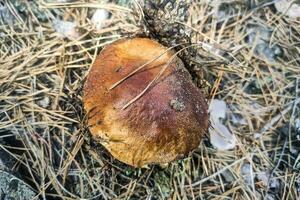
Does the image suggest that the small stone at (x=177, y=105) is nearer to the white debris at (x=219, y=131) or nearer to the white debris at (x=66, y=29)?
the white debris at (x=219, y=131)

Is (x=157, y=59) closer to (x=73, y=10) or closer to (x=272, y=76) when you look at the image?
(x=73, y=10)

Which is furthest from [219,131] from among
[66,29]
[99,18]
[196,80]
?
[66,29]

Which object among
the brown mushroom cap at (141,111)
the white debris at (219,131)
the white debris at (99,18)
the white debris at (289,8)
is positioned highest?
the white debris at (289,8)

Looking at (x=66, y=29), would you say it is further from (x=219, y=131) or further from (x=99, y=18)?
(x=219, y=131)

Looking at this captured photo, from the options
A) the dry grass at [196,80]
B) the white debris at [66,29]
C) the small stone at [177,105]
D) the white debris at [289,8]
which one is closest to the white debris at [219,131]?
the dry grass at [196,80]

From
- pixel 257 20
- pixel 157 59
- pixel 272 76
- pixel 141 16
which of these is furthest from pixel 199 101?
pixel 257 20
